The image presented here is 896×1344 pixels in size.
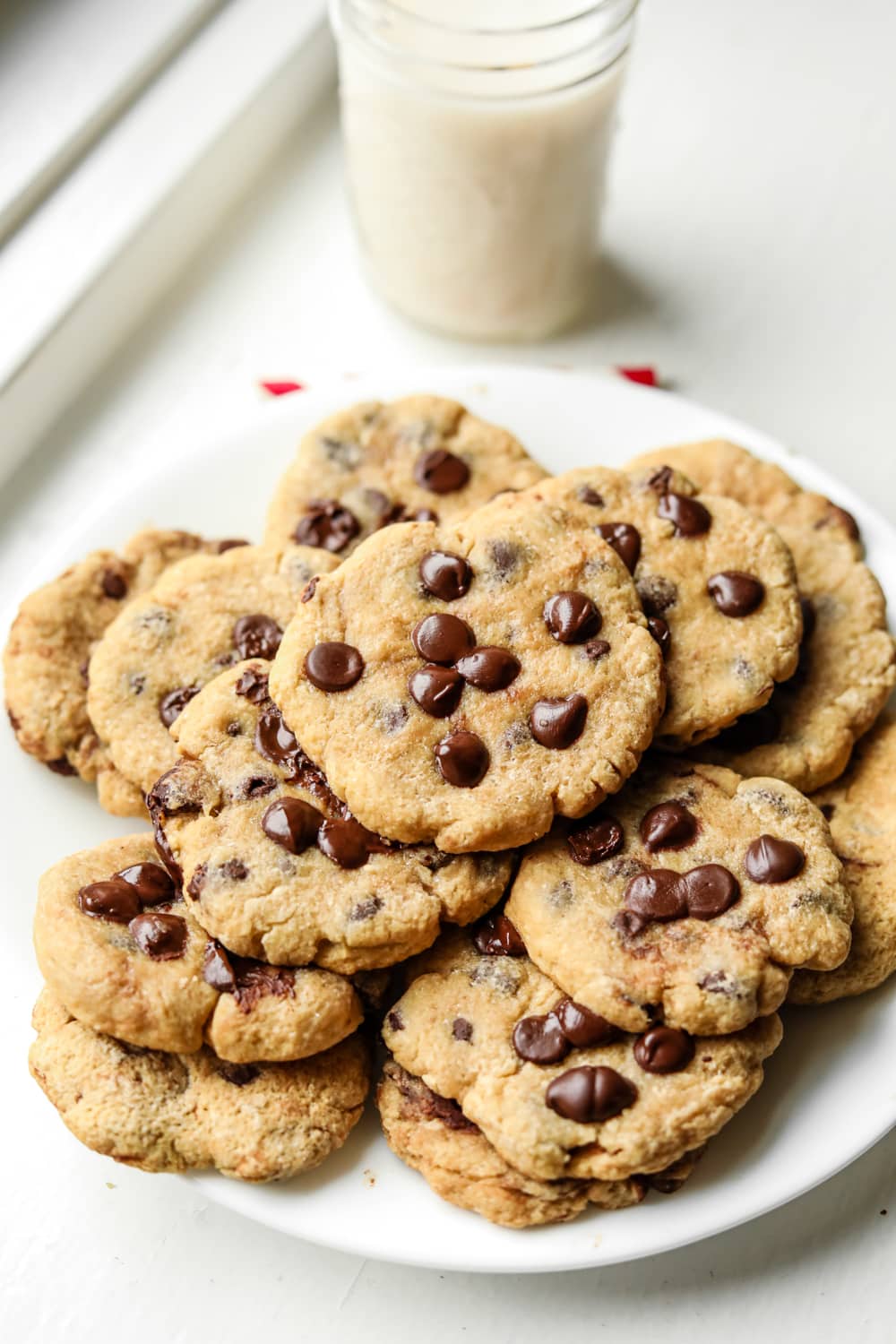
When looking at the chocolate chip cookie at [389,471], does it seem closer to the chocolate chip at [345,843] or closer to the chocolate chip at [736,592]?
the chocolate chip at [736,592]

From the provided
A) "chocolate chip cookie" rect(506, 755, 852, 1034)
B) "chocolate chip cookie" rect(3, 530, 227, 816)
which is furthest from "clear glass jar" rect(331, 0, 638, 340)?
"chocolate chip cookie" rect(506, 755, 852, 1034)

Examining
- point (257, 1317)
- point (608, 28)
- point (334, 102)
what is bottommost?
point (257, 1317)

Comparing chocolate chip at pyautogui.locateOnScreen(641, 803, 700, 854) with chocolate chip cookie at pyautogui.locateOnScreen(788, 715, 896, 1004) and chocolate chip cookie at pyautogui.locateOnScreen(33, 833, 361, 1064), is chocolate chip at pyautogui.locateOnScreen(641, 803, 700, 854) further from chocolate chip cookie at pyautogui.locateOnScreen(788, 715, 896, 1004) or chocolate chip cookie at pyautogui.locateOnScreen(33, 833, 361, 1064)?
chocolate chip cookie at pyautogui.locateOnScreen(33, 833, 361, 1064)

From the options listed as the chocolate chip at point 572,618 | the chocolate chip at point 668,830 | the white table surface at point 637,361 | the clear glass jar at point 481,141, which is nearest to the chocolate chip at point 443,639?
the chocolate chip at point 572,618

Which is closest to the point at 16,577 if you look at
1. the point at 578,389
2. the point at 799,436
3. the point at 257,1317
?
the point at 578,389

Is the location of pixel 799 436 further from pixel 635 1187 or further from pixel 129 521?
pixel 635 1187

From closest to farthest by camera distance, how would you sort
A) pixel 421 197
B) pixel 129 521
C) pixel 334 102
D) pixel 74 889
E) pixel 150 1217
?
pixel 74 889, pixel 150 1217, pixel 129 521, pixel 421 197, pixel 334 102

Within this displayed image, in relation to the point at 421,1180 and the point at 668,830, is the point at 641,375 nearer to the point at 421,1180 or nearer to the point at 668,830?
the point at 668,830
